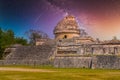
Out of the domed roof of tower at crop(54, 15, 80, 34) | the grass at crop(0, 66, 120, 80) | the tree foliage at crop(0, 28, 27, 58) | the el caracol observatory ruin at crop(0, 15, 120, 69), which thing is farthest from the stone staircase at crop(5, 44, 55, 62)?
the grass at crop(0, 66, 120, 80)

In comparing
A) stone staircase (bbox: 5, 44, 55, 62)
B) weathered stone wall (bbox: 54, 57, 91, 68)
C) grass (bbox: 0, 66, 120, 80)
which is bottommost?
grass (bbox: 0, 66, 120, 80)

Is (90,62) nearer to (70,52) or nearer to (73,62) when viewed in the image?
(73,62)

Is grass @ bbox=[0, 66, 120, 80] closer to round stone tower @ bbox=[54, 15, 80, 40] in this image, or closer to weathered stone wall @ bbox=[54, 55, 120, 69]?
weathered stone wall @ bbox=[54, 55, 120, 69]

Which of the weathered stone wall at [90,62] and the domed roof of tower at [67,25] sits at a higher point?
the domed roof of tower at [67,25]

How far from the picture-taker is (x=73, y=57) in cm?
5644

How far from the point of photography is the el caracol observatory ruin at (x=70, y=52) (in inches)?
2110

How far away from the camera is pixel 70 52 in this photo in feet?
211

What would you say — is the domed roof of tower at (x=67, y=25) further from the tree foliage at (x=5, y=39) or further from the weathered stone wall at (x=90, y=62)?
the weathered stone wall at (x=90, y=62)

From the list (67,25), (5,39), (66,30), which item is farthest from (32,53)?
(67,25)

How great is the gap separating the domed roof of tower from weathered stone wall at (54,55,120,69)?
20.6 metres

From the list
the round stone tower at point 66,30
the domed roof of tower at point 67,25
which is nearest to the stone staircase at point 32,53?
the round stone tower at point 66,30

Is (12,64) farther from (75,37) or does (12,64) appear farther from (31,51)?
(75,37)

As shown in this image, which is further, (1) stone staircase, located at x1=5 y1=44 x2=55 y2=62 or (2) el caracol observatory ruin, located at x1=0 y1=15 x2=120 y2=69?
(1) stone staircase, located at x1=5 y1=44 x2=55 y2=62

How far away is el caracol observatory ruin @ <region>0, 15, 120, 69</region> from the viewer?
5359 centimetres
